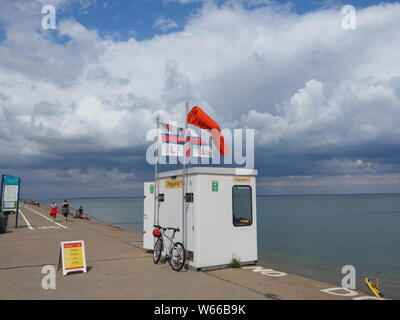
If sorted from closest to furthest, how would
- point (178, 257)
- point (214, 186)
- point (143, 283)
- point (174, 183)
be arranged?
point (143, 283), point (178, 257), point (214, 186), point (174, 183)

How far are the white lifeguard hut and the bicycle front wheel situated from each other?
1.11 ft

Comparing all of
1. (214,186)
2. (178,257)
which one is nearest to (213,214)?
(214,186)

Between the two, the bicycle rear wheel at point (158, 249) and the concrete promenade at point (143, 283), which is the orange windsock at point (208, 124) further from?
the concrete promenade at point (143, 283)

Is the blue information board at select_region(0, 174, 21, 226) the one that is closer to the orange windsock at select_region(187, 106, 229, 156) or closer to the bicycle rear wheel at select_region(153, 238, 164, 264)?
the bicycle rear wheel at select_region(153, 238, 164, 264)

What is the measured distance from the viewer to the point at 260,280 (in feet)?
26.4

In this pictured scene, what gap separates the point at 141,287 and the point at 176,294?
38.6 inches

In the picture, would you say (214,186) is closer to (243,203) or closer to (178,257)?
(243,203)

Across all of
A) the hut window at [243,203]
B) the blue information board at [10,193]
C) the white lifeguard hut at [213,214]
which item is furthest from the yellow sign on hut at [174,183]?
the blue information board at [10,193]

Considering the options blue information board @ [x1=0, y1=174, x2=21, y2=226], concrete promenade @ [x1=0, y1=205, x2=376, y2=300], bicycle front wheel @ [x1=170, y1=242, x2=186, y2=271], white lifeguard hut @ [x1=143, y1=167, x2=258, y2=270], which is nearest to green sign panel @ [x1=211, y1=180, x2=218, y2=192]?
white lifeguard hut @ [x1=143, y1=167, x2=258, y2=270]

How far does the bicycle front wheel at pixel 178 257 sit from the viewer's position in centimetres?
893

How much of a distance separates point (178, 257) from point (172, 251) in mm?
415

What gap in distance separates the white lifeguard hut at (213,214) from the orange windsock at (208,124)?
1.09 meters

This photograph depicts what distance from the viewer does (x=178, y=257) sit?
9070 millimetres
